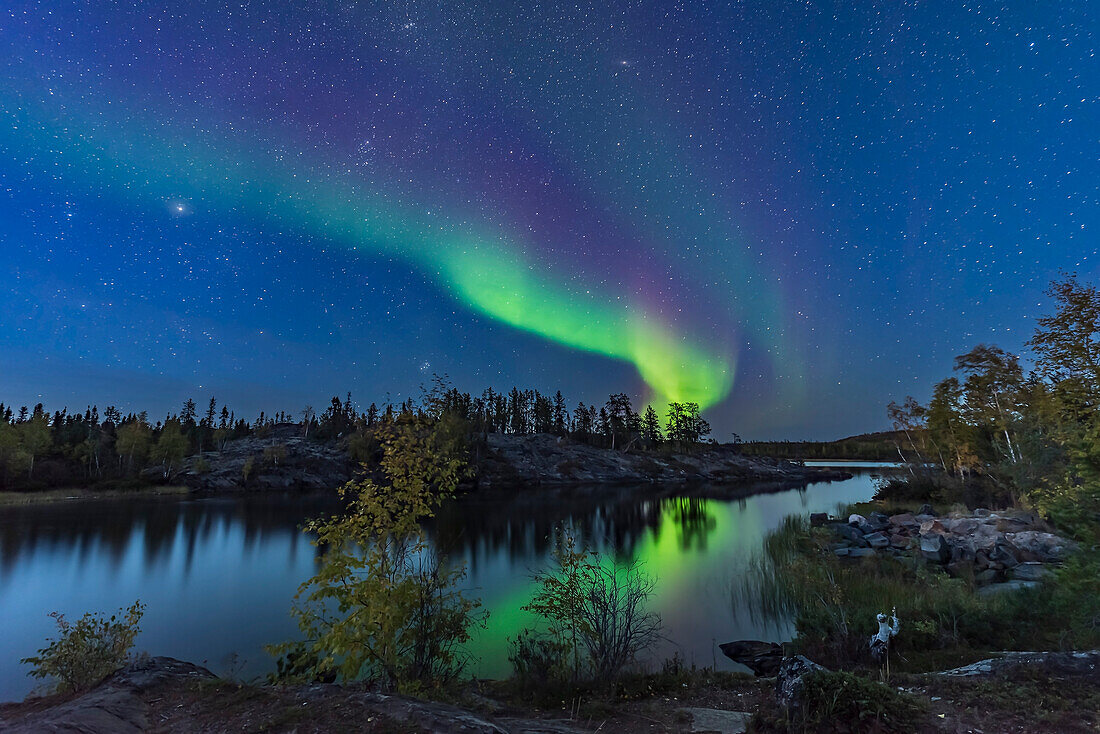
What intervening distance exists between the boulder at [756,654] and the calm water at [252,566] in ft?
1.59

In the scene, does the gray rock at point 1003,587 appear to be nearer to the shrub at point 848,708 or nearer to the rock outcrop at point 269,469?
the shrub at point 848,708

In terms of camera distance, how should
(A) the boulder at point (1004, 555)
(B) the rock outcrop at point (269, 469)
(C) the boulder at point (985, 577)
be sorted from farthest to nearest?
(B) the rock outcrop at point (269, 469), (A) the boulder at point (1004, 555), (C) the boulder at point (985, 577)

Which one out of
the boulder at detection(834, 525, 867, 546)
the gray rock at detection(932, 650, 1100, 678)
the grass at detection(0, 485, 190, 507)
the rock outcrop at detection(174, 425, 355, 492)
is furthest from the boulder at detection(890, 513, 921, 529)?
the grass at detection(0, 485, 190, 507)

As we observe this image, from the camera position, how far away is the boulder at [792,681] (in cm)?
732

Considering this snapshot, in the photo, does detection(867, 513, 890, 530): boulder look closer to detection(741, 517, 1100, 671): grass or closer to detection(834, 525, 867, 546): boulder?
detection(834, 525, 867, 546): boulder

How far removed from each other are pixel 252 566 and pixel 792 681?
116ft

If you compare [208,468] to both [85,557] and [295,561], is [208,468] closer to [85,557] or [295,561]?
[85,557]

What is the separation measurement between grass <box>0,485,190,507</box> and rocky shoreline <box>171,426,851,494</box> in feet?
16.7

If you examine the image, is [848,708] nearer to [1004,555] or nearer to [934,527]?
[1004,555]

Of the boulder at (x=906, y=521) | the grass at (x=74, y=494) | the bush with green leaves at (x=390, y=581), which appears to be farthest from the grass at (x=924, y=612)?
the grass at (x=74, y=494)

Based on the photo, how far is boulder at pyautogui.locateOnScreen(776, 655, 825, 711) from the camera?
24.0ft

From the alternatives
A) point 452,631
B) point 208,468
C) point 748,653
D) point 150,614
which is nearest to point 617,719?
point 452,631

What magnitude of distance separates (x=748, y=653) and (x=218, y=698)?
49.7 ft

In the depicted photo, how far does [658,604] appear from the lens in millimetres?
23000
